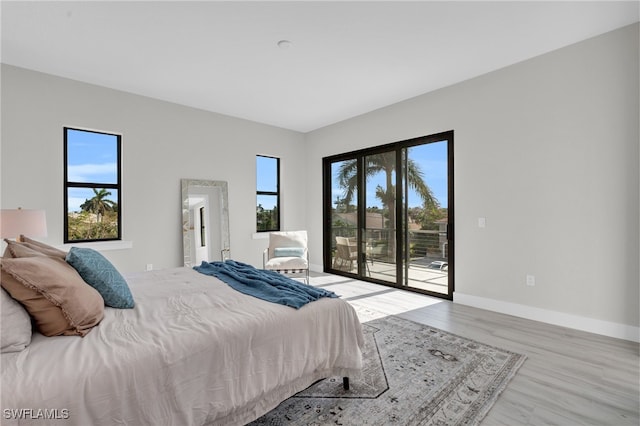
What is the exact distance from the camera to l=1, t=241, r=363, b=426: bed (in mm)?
1106

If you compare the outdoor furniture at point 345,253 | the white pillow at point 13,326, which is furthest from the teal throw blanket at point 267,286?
the outdoor furniture at point 345,253

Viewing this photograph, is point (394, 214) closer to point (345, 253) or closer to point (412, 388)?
A: point (345, 253)

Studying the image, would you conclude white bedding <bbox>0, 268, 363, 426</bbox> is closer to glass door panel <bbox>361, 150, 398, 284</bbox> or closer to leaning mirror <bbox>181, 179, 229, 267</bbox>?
leaning mirror <bbox>181, 179, 229, 267</bbox>

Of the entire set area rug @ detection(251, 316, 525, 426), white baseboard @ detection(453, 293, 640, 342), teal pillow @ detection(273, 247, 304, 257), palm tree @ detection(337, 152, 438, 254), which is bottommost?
area rug @ detection(251, 316, 525, 426)

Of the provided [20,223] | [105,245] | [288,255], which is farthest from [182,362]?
[288,255]

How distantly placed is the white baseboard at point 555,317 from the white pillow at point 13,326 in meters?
4.07

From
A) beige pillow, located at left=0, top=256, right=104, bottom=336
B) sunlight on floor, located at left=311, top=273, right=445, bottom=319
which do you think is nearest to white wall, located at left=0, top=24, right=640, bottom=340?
sunlight on floor, located at left=311, top=273, right=445, bottom=319

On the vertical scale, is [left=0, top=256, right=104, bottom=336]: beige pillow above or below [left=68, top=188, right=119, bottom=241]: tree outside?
below

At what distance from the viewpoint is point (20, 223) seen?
2740mm

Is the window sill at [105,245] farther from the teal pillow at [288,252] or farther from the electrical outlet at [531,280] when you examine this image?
the electrical outlet at [531,280]

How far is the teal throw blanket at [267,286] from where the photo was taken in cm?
196

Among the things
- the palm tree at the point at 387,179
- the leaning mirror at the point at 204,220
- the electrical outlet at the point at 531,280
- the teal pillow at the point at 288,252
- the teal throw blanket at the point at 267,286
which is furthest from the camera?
the teal pillow at the point at 288,252

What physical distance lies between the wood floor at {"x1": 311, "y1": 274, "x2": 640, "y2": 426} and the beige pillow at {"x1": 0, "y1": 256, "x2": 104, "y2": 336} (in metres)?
2.18

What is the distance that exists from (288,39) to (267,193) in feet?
10.4
